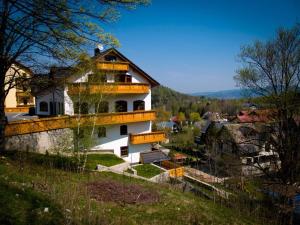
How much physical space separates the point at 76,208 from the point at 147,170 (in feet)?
56.4

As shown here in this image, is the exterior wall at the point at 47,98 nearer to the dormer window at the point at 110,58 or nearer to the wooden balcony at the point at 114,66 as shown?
the wooden balcony at the point at 114,66

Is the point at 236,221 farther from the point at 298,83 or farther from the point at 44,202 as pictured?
the point at 298,83

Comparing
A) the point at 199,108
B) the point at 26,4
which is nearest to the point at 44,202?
the point at 26,4

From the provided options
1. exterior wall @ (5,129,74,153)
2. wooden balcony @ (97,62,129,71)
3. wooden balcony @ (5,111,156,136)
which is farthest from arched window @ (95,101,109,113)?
wooden balcony @ (97,62,129,71)

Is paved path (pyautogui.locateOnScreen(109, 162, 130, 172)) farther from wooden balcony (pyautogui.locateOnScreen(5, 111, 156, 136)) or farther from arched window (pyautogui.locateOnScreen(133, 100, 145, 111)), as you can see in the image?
arched window (pyautogui.locateOnScreen(133, 100, 145, 111))

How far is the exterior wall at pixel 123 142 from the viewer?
24677 mm

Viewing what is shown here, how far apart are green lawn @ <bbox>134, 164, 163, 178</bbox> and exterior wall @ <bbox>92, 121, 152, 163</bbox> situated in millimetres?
2377

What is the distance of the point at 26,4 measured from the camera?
5.70m

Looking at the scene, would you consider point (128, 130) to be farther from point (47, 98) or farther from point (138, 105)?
point (47, 98)

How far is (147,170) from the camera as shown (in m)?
23.0

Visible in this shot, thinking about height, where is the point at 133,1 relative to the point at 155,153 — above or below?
Result: above

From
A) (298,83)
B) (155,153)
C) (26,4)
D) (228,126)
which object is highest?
(26,4)

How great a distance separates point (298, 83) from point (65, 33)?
14.3 m

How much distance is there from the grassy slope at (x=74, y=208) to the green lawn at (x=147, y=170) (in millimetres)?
10123
